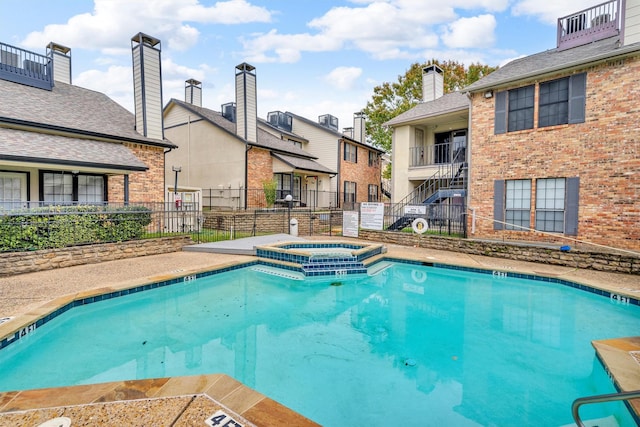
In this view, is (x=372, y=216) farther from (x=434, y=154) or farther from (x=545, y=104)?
(x=545, y=104)

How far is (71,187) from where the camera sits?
38.9ft

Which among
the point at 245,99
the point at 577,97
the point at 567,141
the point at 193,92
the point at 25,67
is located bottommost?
the point at 567,141

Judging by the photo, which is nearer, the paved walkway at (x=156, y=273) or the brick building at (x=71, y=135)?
the paved walkway at (x=156, y=273)

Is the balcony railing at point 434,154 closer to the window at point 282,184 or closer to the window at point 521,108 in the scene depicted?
the window at point 521,108

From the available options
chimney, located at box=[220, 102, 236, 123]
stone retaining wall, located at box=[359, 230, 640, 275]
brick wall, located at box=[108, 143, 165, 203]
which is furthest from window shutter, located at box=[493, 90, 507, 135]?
chimney, located at box=[220, 102, 236, 123]

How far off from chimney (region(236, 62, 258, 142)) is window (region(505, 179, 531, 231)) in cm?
1292

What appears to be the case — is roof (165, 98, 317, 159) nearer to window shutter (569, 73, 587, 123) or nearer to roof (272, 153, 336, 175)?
roof (272, 153, 336, 175)

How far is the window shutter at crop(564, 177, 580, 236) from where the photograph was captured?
9.73 m

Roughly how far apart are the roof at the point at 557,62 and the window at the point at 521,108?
0.45 m

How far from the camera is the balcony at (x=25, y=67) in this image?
12333 millimetres

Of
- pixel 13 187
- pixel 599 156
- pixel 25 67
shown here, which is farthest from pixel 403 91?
pixel 13 187

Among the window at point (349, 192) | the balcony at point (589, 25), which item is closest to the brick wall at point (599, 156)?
the balcony at point (589, 25)

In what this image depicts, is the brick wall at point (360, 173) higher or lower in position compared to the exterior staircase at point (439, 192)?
higher

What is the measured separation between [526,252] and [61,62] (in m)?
21.3
